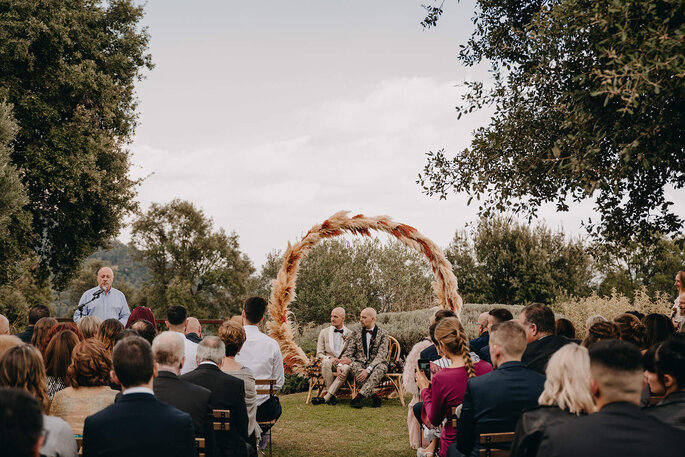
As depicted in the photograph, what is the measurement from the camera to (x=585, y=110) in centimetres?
794

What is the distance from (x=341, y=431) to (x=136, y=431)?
19.2ft

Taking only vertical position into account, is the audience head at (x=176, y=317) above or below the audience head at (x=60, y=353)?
above

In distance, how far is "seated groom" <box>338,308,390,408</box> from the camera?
1052cm

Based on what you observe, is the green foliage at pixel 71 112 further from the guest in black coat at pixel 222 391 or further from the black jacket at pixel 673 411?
the black jacket at pixel 673 411

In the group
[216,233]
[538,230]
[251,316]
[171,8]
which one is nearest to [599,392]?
[251,316]

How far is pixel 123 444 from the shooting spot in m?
3.04

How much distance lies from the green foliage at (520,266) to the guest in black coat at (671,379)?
2546 centimetres

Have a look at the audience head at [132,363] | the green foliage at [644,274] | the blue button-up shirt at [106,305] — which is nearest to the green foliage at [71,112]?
the blue button-up shirt at [106,305]

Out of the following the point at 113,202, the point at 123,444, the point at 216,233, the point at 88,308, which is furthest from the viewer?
the point at 216,233

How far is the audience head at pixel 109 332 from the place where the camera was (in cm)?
545

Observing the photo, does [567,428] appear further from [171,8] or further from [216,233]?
[216,233]

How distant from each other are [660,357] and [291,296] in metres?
7.63

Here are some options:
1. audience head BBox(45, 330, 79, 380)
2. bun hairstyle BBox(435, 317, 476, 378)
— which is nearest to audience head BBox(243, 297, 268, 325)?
audience head BBox(45, 330, 79, 380)

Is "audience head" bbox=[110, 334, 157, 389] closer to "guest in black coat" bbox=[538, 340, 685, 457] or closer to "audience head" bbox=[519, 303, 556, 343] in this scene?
"guest in black coat" bbox=[538, 340, 685, 457]
